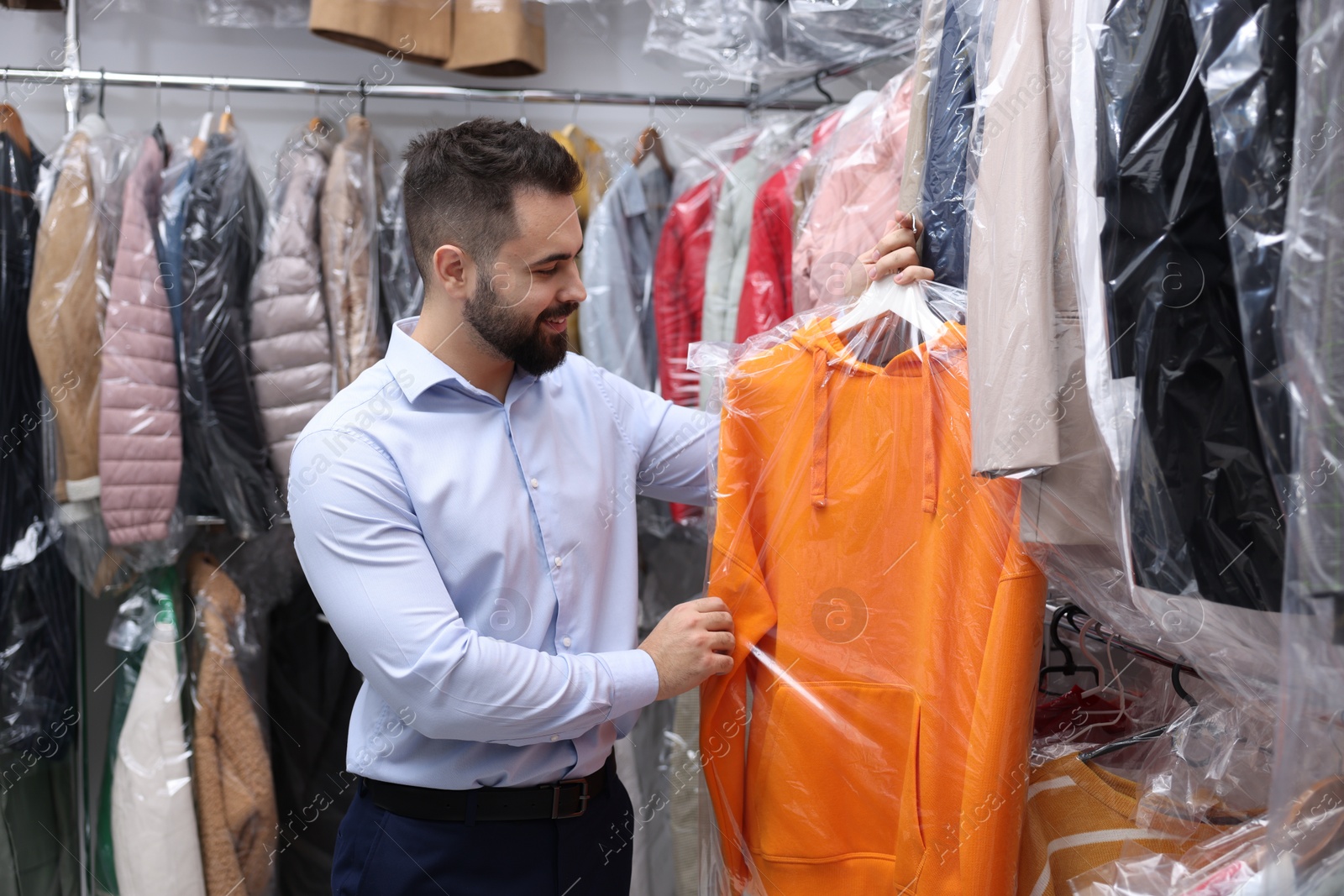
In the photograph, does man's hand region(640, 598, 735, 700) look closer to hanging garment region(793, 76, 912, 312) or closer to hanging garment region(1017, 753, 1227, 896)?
hanging garment region(1017, 753, 1227, 896)

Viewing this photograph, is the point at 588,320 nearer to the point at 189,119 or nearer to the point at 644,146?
the point at 644,146

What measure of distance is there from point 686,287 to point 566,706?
114cm

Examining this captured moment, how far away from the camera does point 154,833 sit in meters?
1.95

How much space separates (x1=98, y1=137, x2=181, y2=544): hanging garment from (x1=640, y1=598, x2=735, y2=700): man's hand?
114 cm

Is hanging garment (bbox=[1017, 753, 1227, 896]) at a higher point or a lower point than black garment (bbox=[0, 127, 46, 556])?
lower

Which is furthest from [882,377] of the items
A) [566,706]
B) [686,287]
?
[686,287]

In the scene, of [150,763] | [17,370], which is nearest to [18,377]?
[17,370]

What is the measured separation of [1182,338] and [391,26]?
6.25 feet

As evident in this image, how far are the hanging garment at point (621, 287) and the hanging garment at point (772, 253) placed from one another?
281 mm

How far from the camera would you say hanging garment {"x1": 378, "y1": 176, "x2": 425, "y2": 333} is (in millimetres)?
2100

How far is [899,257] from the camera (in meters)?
1.22

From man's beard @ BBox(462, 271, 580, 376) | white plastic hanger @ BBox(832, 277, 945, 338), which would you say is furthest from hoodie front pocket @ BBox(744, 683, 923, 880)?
man's beard @ BBox(462, 271, 580, 376)

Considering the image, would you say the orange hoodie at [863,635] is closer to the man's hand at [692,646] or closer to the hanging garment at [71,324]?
the man's hand at [692,646]

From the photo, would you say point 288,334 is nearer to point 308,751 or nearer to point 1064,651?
point 308,751
